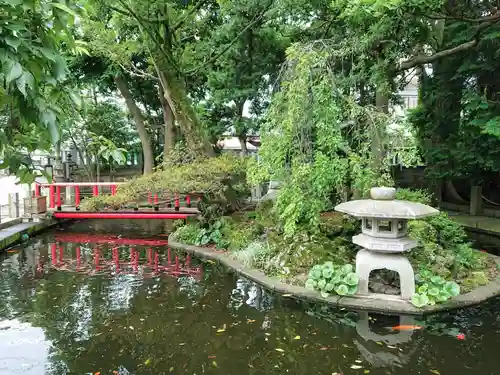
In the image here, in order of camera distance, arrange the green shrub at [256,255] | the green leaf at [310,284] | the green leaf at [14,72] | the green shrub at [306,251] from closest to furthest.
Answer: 1. the green leaf at [14,72]
2. the green leaf at [310,284]
3. the green shrub at [306,251]
4. the green shrub at [256,255]

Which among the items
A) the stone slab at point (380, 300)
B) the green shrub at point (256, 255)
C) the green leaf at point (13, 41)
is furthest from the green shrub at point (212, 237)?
the green leaf at point (13, 41)

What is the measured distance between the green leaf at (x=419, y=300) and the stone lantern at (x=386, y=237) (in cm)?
14

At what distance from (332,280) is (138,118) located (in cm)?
1504

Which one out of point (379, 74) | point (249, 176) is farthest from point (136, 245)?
point (379, 74)

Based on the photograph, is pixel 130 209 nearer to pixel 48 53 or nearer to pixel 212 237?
pixel 212 237

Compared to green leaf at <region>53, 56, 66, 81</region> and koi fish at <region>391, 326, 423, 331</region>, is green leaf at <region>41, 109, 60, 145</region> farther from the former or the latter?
koi fish at <region>391, 326, 423, 331</region>

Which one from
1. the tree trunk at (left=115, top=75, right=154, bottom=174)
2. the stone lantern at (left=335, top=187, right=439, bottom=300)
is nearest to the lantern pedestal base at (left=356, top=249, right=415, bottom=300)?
the stone lantern at (left=335, top=187, right=439, bottom=300)

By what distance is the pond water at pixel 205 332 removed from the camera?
4.78 meters

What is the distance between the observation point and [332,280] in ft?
21.7

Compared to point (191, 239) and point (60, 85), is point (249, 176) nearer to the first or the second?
point (191, 239)

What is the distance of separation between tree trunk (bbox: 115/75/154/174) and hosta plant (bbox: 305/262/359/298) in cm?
1339

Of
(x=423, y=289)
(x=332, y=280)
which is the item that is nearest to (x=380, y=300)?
(x=423, y=289)

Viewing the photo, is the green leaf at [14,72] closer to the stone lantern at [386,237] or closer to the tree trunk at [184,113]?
the stone lantern at [386,237]

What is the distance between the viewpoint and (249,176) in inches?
332
